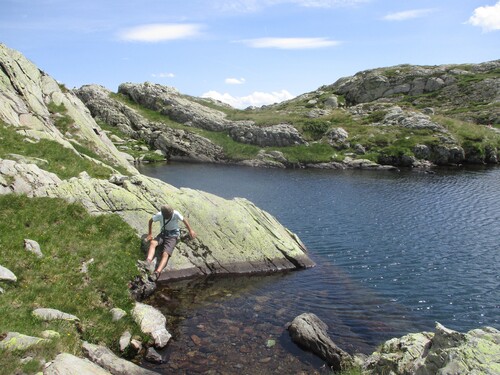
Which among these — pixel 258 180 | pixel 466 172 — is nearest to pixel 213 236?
pixel 258 180

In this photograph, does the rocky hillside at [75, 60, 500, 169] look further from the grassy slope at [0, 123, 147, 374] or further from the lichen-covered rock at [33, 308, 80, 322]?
the lichen-covered rock at [33, 308, 80, 322]

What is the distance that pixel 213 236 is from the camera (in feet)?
99.7

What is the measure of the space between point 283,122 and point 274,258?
96.8 m

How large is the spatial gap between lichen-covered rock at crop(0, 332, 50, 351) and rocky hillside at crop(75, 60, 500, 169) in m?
95.2

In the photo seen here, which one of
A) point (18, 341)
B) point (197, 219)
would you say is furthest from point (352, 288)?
point (18, 341)

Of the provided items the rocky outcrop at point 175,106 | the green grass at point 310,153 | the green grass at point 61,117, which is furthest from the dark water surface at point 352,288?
the rocky outcrop at point 175,106

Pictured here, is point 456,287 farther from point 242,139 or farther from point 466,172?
A: point 242,139

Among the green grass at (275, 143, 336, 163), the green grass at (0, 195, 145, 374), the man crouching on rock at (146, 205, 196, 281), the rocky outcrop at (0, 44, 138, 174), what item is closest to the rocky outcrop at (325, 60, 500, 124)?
the green grass at (275, 143, 336, 163)

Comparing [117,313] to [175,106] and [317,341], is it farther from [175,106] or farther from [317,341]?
[175,106]

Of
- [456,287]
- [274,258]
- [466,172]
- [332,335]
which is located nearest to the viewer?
[332,335]

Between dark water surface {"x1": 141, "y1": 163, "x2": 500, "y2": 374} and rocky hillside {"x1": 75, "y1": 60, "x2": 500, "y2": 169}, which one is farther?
rocky hillside {"x1": 75, "y1": 60, "x2": 500, "y2": 169}

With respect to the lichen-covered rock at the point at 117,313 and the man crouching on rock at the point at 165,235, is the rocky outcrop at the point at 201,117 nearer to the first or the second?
the man crouching on rock at the point at 165,235

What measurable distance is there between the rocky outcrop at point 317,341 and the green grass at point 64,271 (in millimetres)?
8402

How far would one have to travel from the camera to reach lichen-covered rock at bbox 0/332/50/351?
12842mm
